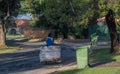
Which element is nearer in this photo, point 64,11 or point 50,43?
point 50,43

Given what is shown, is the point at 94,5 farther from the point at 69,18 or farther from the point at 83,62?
the point at 83,62

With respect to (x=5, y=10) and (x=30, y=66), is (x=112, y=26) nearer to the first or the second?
(x=30, y=66)

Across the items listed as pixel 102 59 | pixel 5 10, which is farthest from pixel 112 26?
pixel 5 10

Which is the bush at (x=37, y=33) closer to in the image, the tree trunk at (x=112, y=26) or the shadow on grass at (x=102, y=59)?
the tree trunk at (x=112, y=26)

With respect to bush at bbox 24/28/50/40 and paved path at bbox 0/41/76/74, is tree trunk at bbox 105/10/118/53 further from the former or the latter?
bush at bbox 24/28/50/40

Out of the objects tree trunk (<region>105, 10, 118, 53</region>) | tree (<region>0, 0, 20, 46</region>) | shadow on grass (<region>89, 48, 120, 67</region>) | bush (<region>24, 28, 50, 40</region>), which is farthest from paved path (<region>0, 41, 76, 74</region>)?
bush (<region>24, 28, 50, 40</region>)

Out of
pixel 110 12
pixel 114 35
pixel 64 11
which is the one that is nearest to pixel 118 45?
pixel 114 35

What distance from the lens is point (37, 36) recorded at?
72438 millimetres

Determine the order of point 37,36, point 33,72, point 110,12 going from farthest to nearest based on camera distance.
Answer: point 37,36 < point 110,12 < point 33,72

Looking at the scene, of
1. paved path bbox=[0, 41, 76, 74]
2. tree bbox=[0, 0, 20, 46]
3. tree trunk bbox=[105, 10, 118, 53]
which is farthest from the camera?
tree bbox=[0, 0, 20, 46]

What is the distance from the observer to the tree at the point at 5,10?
46.0 metres

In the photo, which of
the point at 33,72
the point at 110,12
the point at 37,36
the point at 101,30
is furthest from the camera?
the point at 37,36

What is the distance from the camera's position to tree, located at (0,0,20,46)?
46031mm

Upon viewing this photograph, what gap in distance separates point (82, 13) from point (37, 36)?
151 feet
